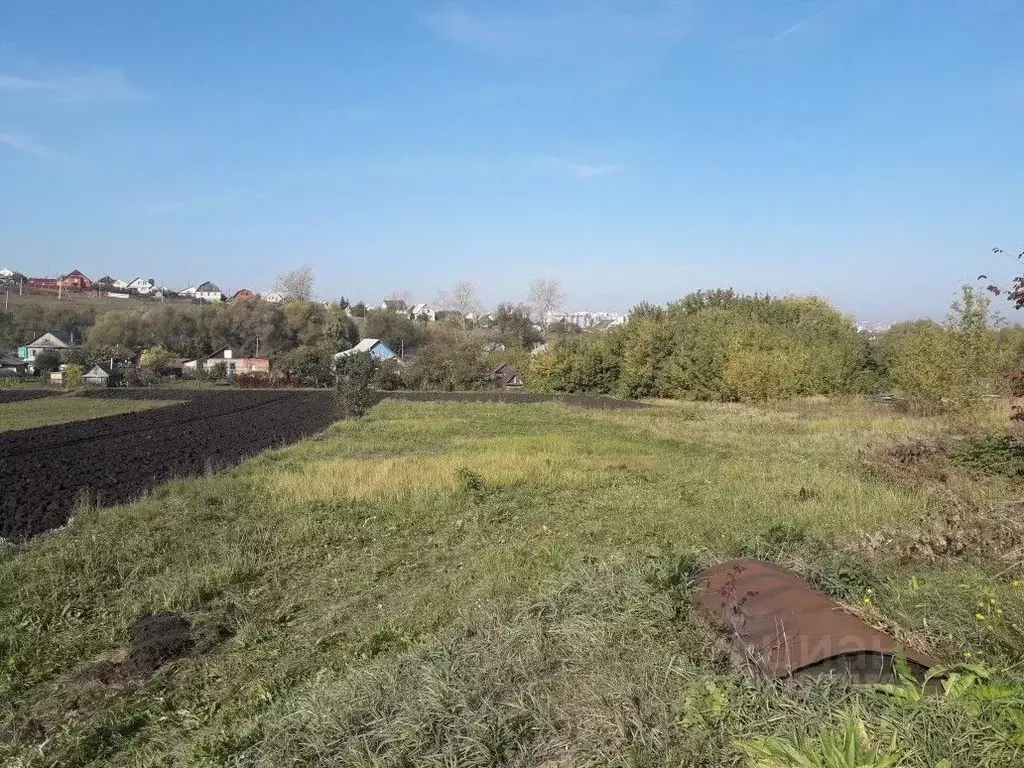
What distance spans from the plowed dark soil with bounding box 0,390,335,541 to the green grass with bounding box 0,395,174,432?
63.6 inches

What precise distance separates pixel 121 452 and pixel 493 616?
16.8 meters

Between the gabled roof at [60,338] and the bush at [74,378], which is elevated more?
the gabled roof at [60,338]

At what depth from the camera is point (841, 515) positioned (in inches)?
339

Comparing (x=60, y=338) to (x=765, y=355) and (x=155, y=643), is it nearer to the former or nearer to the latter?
(x=765, y=355)

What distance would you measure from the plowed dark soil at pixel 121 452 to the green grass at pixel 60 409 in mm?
1616

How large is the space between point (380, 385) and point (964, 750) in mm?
50987

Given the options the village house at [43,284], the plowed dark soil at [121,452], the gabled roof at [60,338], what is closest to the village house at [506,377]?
the plowed dark soil at [121,452]

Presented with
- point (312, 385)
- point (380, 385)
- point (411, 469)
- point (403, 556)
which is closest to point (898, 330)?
point (380, 385)

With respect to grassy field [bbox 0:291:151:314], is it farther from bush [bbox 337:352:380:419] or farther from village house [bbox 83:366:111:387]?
bush [bbox 337:352:380:419]

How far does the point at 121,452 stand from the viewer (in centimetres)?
1864

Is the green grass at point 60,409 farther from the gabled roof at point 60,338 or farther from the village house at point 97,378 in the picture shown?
the gabled roof at point 60,338

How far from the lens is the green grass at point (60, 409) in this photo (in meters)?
27.1

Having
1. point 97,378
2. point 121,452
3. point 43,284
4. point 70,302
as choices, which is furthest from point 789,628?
point 43,284

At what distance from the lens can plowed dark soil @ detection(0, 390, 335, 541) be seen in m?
12.0
